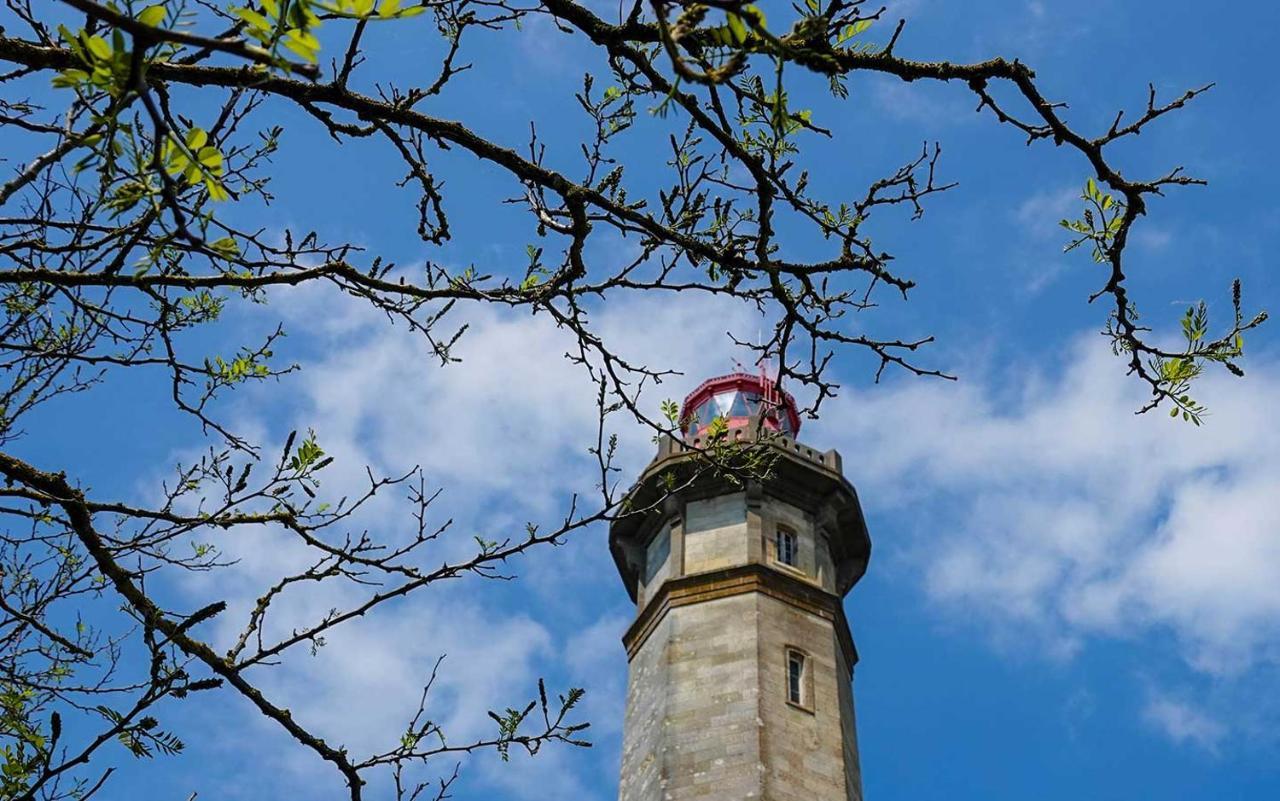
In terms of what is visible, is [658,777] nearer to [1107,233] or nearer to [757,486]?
[757,486]

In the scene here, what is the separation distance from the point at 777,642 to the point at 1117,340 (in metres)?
15.7

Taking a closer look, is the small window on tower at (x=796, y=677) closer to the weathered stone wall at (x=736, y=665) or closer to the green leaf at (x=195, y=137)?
the weathered stone wall at (x=736, y=665)

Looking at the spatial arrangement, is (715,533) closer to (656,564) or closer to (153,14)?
(656,564)

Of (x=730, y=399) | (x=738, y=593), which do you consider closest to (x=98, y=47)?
(x=738, y=593)

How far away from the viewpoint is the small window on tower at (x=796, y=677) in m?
19.5

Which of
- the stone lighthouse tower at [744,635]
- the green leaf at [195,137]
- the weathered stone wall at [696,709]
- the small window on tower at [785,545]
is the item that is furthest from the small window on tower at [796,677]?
the green leaf at [195,137]

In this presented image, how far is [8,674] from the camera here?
Answer: 5.82 meters

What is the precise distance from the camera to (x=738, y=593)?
20.7 m

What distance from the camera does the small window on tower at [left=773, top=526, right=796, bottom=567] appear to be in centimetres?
2184

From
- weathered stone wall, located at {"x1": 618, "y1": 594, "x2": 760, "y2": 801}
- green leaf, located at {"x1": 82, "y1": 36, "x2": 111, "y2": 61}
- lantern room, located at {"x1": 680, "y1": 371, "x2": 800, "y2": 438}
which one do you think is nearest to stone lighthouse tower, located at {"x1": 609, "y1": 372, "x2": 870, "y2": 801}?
weathered stone wall, located at {"x1": 618, "y1": 594, "x2": 760, "y2": 801}

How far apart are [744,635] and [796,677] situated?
1058 mm

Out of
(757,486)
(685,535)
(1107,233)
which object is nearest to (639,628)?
(685,535)

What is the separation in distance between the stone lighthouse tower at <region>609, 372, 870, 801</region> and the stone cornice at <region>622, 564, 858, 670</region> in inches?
0.9

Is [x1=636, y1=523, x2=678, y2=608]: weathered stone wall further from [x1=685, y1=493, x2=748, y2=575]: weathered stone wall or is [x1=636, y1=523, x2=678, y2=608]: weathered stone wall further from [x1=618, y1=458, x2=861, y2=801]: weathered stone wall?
[x1=685, y1=493, x2=748, y2=575]: weathered stone wall
